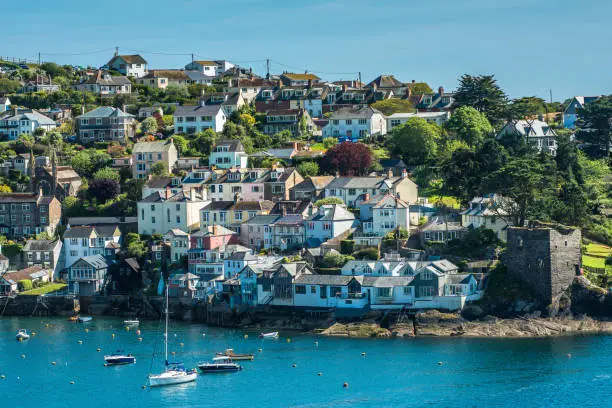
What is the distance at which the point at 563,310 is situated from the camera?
2899 inches

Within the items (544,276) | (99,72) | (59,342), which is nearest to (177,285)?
(59,342)

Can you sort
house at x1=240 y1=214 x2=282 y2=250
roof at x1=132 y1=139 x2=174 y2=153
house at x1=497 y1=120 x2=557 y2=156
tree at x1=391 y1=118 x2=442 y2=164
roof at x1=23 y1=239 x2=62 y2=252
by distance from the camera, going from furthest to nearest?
roof at x1=132 y1=139 x2=174 y2=153, tree at x1=391 y1=118 x2=442 y2=164, house at x1=497 y1=120 x2=557 y2=156, roof at x1=23 y1=239 x2=62 y2=252, house at x1=240 y1=214 x2=282 y2=250

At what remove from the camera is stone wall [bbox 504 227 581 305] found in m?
74.1

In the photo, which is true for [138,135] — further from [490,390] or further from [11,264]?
[490,390]

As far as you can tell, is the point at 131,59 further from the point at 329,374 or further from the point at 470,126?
the point at 329,374

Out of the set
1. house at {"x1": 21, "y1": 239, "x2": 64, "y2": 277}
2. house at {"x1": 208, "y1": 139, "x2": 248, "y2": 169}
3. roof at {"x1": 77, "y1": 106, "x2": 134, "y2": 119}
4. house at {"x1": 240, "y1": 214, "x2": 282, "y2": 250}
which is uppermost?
roof at {"x1": 77, "y1": 106, "x2": 134, "y2": 119}

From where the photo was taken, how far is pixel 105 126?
116 meters

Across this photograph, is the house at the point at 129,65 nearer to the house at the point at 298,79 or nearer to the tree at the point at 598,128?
the house at the point at 298,79

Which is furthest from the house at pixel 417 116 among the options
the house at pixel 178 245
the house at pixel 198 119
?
the house at pixel 178 245

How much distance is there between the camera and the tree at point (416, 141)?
99.1 meters

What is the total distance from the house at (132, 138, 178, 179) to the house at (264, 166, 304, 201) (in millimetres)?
12125

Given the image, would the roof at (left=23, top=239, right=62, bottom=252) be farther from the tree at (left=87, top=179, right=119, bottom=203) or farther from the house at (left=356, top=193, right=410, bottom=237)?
the house at (left=356, top=193, right=410, bottom=237)

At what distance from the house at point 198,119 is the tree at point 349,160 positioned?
60.6 feet

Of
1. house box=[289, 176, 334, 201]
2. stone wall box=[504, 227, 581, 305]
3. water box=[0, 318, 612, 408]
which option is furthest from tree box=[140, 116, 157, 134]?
stone wall box=[504, 227, 581, 305]
